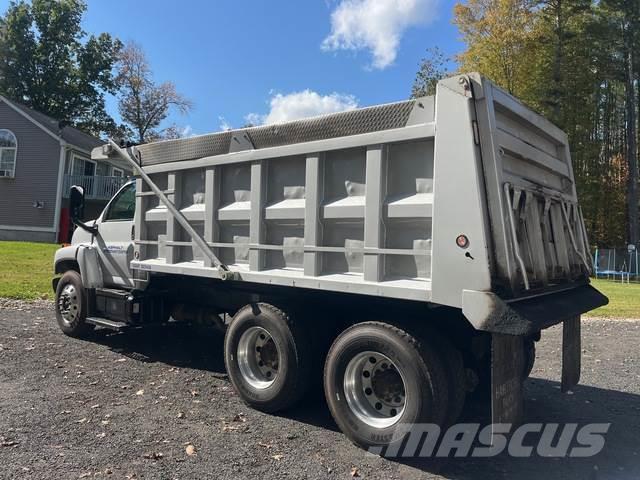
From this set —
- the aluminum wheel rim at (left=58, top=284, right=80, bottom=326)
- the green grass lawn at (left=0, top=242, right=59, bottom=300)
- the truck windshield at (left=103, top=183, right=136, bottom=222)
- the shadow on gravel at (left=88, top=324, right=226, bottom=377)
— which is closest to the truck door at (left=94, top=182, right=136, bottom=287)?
the truck windshield at (left=103, top=183, right=136, bottom=222)

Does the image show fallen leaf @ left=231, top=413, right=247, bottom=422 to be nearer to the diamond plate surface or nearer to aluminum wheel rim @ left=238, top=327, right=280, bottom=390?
aluminum wheel rim @ left=238, top=327, right=280, bottom=390

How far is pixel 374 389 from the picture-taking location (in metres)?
4.08

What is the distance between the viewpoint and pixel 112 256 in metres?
6.93

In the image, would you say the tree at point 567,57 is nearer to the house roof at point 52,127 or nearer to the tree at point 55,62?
the house roof at point 52,127

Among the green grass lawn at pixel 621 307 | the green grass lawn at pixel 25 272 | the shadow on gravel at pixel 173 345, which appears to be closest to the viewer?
the shadow on gravel at pixel 173 345

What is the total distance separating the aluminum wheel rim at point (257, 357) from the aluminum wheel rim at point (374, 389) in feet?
3.28

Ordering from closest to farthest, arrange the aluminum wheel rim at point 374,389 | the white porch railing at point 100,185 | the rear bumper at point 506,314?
the rear bumper at point 506,314 → the aluminum wheel rim at point 374,389 → the white porch railing at point 100,185

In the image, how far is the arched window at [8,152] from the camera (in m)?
27.9

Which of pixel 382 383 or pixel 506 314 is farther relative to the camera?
pixel 382 383

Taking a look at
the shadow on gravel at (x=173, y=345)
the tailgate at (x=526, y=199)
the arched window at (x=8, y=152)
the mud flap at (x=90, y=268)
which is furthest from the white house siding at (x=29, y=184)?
the tailgate at (x=526, y=199)

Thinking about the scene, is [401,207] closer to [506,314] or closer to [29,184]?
[506,314]

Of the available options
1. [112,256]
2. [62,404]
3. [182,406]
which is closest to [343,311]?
[182,406]

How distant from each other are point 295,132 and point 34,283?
10632 millimetres

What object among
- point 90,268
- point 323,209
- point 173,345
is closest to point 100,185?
point 90,268
